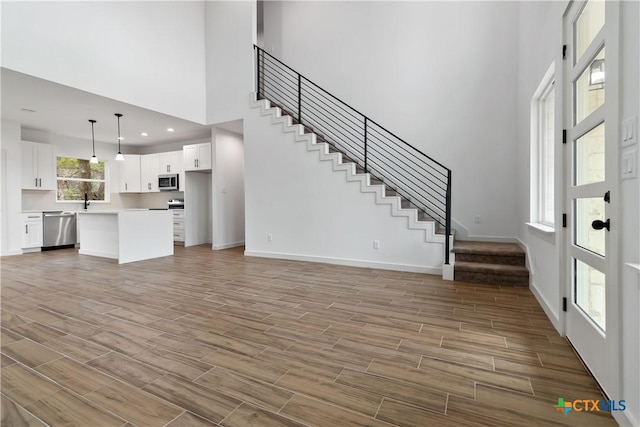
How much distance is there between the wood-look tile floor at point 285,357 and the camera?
59.5 inches

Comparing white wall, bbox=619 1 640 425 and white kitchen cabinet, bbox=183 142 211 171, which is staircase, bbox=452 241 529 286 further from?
white kitchen cabinet, bbox=183 142 211 171

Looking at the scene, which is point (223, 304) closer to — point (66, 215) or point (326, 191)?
point (326, 191)

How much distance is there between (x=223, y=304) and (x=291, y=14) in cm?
677

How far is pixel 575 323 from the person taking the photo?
2123mm

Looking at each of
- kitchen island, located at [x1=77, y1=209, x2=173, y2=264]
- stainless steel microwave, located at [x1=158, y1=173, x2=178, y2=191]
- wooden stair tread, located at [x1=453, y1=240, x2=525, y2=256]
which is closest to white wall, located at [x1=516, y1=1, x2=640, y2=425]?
wooden stair tread, located at [x1=453, y1=240, x2=525, y2=256]

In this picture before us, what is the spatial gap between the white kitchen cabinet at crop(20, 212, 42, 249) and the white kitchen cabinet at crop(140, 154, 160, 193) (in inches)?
93.2

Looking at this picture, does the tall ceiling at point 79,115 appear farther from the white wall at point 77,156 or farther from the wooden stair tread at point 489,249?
the wooden stair tread at point 489,249

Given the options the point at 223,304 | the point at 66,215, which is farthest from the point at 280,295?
the point at 66,215

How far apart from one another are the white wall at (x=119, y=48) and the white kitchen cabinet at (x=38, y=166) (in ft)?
12.2

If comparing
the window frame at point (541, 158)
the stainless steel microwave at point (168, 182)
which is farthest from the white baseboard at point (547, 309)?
the stainless steel microwave at point (168, 182)

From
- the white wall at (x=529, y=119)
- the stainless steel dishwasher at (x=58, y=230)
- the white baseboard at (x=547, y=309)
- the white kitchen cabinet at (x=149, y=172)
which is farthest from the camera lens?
the white kitchen cabinet at (x=149, y=172)

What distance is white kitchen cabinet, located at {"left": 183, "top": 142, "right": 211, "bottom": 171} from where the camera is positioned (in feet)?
23.8

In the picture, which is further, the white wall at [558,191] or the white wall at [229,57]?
the white wall at [229,57]

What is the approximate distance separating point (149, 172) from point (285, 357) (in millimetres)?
8184
